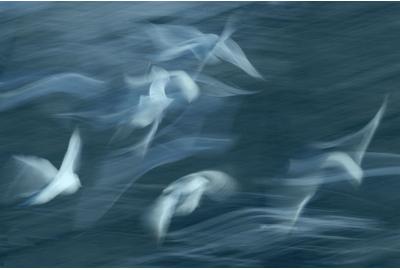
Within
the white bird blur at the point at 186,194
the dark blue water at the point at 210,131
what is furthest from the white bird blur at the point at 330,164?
the white bird blur at the point at 186,194

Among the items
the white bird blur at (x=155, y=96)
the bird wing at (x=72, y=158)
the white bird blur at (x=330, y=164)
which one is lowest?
the white bird blur at (x=330, y=164)

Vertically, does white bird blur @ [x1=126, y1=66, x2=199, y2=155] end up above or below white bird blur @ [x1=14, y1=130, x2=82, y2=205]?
above

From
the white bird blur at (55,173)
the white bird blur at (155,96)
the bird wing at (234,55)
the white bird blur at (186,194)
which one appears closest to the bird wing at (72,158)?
the white bird blur at (55,173)

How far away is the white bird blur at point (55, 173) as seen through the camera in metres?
1.98

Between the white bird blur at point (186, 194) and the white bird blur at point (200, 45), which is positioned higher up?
the white bird blur at point (200, 45)

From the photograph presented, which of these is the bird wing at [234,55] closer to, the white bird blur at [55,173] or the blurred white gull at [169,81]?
the blurred white gull at [169,81]

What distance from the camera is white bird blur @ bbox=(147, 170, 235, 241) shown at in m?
1.94

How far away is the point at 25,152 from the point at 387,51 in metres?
1.13

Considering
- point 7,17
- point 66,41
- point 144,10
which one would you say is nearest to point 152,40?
point 144,10

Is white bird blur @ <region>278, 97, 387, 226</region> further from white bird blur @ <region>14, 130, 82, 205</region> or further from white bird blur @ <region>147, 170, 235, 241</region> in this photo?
white bird blur @ <region>14, 130, 82, 205</region>

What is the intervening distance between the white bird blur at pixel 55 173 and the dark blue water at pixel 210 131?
0.07 ft

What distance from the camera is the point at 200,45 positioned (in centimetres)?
199

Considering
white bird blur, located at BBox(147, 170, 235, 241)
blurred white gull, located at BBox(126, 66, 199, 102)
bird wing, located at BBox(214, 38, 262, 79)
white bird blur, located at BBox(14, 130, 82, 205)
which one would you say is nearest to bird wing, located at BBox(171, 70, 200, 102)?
blurred white gull, located at BBox(126, 66, 199, 102)

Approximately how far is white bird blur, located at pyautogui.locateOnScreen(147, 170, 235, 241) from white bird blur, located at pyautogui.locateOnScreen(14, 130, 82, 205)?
262mm
